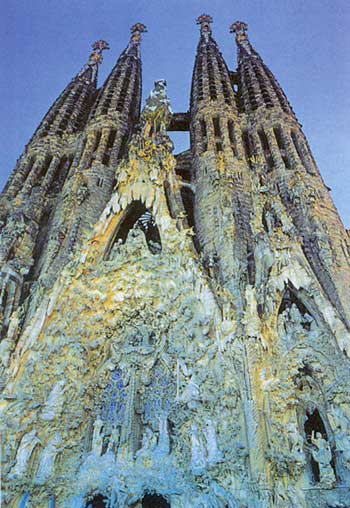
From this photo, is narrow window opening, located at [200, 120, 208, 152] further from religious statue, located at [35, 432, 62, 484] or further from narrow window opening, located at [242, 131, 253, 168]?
religious statue, located at [35, 432, 62, 484]

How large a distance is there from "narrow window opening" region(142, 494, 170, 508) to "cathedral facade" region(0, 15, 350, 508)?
0.03 m

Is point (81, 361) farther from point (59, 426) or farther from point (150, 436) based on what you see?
point (150, 436)

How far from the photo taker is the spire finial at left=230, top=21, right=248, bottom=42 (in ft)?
74.3

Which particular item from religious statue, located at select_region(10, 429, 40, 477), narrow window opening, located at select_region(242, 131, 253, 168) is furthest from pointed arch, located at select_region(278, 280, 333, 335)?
narrow window opening, located at select_region(242, 131, 253, 168)

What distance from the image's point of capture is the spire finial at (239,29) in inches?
892

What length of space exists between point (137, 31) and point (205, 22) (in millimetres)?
4281

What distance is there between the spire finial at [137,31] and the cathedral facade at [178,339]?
1462cm

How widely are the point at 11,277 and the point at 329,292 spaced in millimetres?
7457

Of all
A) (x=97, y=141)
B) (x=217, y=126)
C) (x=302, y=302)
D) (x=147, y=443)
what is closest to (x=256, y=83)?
(x=217, y=126)

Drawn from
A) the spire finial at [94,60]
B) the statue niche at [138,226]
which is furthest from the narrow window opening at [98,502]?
the spire finial at [94,60]

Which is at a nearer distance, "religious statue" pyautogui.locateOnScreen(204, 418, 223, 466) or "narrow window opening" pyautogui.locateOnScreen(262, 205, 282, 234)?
"religious statue" pyautogui.locateOnScreen(204, 418, 223, 466)

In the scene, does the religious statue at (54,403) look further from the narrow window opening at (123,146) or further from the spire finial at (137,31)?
the spire finial at (137,31)

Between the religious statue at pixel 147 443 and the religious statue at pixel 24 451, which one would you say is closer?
the religious statue at pixel 24 451

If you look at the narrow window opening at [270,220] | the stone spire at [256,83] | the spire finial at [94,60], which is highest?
the spire finial at [94,60]
